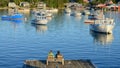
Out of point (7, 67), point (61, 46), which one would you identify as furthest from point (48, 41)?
point (7, 67)

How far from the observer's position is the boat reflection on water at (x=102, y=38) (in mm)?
70238

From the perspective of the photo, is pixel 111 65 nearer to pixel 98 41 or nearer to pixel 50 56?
pixel 50 56

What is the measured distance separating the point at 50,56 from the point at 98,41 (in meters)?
29.8

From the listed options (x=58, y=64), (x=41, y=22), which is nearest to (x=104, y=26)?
(x=41, y=22)

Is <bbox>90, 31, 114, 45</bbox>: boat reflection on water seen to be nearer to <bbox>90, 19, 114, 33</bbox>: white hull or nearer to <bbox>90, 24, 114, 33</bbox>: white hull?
<bbox>90, 24, 114, 33</bbox>: white hull

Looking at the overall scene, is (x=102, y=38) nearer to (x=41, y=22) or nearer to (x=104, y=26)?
(x=104, y=26)

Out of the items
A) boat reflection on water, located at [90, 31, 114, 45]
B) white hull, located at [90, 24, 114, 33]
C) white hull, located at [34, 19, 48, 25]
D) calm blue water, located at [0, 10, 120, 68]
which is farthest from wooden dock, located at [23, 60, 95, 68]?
white hull, located at [34, 19, 48, 25]

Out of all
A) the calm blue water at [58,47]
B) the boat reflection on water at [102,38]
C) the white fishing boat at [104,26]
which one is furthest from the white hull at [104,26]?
the calm blue water at [58,47]

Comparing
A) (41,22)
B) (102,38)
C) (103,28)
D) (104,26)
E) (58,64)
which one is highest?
(104,26)

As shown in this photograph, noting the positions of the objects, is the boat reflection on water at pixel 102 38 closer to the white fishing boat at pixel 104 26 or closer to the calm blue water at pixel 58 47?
the calm blue water at pixel 58 47

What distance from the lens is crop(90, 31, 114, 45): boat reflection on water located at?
70238 millimetres

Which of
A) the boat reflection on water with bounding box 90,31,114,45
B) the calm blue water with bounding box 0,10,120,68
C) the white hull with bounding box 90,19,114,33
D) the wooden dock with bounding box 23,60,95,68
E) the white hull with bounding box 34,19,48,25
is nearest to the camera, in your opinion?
the wooden dock with bounding box 23,60,95,68

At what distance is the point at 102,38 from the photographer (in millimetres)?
75688

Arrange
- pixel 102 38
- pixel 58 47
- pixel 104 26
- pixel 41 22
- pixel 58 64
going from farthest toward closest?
pixel 41 22 < pixel 104 26 < pixel 102 38 < pixel 58 47 < pixel 58 64
